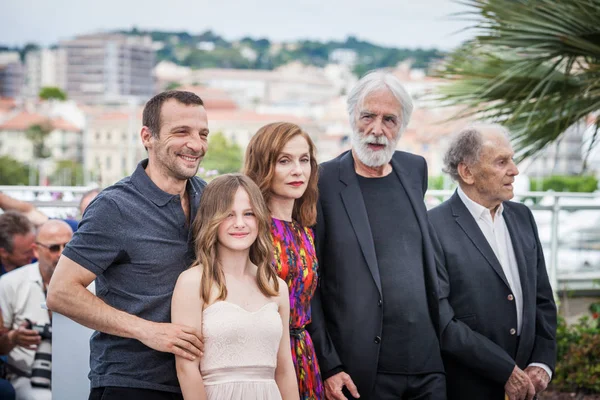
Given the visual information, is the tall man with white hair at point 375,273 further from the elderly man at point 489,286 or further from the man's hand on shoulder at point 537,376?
the man's hand on shoulder at point 537,376

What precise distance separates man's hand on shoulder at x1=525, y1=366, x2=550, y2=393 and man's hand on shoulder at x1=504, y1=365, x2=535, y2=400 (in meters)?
0.06

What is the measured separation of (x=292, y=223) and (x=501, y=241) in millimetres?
1060

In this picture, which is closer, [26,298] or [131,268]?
[131,268]

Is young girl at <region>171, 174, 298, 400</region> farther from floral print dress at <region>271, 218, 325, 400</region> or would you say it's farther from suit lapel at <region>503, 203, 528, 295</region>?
suit lapel at <region>503, 203, 528, 295</region>

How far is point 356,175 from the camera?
3357mm

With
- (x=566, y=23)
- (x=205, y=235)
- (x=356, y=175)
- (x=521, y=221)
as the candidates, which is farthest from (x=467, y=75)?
(x=205, y=235)

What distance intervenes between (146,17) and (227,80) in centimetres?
3019

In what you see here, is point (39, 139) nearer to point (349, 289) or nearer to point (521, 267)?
point (521, 267)

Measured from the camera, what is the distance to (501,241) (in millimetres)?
3668

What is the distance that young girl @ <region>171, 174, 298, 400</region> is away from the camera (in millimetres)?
2691

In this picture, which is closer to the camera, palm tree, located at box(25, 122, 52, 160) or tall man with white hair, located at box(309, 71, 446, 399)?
tall man with white hair, located at box(309, 71, 446, 399)

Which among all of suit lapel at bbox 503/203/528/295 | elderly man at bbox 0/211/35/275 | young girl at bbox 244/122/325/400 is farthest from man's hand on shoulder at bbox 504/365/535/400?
elderly man at bbox 0/211/35/275

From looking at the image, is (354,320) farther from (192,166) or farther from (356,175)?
(192,166)

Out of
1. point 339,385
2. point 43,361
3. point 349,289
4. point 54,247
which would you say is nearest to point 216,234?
point 349,289
